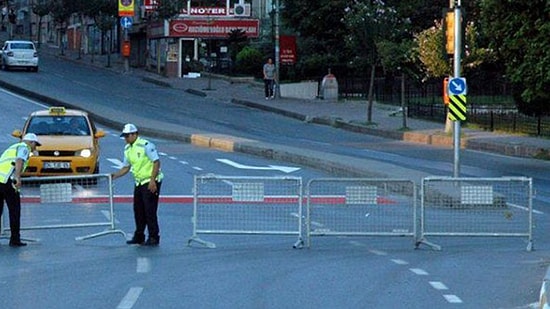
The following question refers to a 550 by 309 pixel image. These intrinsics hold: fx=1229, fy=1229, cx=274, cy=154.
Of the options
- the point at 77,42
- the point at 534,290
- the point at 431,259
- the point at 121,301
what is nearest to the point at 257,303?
the point at 121,301

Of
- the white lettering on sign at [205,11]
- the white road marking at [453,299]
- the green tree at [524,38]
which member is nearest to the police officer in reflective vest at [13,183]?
the white road marking at [453,299]

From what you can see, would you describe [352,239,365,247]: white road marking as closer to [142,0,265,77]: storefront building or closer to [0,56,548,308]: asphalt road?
[0,56,548,308]: asphalt road

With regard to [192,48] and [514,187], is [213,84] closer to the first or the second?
[192,48]

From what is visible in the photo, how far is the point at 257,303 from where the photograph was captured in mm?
12461

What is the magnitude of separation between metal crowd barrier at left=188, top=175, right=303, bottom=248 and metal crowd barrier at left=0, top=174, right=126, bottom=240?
1.32 metres

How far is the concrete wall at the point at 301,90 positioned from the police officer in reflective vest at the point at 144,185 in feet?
143

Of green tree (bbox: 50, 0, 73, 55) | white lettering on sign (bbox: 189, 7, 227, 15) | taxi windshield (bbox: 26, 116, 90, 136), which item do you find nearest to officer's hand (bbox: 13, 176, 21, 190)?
taxi windshield (bbox: 26, 116, 90, 136)

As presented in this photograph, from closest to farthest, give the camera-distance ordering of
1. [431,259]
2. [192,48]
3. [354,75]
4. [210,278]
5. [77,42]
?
[210,278]
[431,259]
[354,75]
[192,48]
[77,42]

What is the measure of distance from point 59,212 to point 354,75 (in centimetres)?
4892

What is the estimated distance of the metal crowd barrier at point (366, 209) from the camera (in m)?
17.4

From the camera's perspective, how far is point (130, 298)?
1268 cm

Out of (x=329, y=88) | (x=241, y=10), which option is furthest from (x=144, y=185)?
(x=241, y=10)

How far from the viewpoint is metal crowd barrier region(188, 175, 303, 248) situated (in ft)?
57.0

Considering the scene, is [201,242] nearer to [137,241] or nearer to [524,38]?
[137,241]
